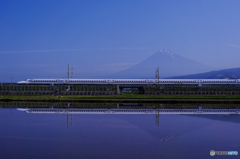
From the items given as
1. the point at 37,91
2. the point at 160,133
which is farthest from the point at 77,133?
the point at 37,91

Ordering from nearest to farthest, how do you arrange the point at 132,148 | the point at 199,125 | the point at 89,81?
1. the point at 132,148
2. the point at 199,125
3. the point at 89,81

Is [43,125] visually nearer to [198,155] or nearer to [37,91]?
[198,155]

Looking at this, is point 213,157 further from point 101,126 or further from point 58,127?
point 58,127

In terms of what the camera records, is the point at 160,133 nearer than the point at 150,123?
Yes

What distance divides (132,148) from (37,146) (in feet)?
13.6

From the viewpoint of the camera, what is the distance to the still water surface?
10.6 m

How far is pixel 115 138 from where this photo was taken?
1305cm

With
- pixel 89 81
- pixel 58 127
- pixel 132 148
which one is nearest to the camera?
pixel 132 148

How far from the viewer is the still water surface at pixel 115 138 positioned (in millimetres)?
10617

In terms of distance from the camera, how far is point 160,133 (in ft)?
46.6

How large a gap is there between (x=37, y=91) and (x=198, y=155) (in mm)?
43638

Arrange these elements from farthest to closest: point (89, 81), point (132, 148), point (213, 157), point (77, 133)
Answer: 1. point (89, 81)
2. point (77, 133)
3. point (132, 148)
4. point (213, 157)

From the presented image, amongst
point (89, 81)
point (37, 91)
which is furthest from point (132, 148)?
point (89, 81)

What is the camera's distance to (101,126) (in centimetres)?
1622
